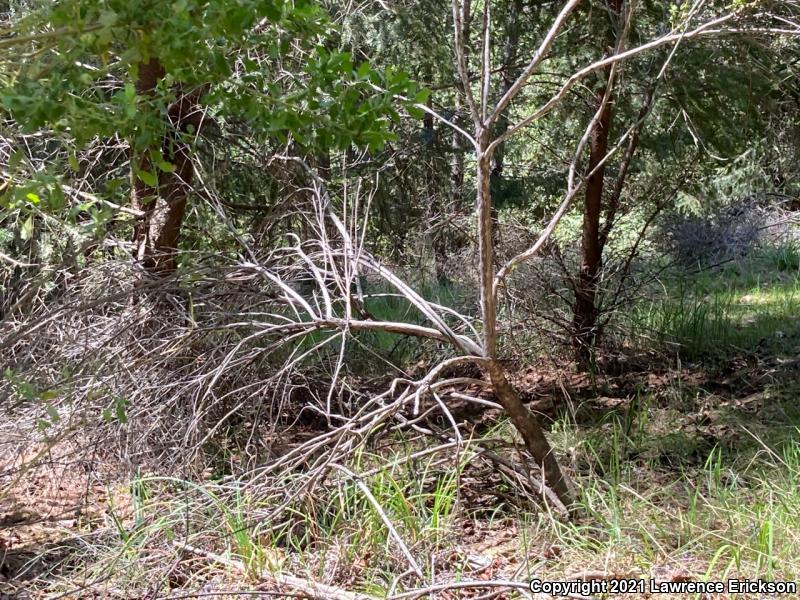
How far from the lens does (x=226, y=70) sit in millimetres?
2607

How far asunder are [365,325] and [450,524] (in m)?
1.06

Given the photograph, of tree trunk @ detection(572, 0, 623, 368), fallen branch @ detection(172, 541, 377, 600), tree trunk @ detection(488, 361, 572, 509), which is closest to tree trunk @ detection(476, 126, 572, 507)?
tree trunk @ detection(488, 361, 572, 509)

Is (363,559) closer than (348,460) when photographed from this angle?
Yes

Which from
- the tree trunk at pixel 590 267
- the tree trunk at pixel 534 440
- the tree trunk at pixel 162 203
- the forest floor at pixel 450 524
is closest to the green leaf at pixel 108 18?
the forest floor at pixel 450 524

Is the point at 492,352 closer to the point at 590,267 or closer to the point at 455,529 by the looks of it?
the point at 455,529

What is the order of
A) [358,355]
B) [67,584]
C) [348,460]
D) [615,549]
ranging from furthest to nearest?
[358,355] → [348,460] → [67,584] → [615,549]

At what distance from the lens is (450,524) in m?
3.93

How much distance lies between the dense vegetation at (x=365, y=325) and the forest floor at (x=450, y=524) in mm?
24

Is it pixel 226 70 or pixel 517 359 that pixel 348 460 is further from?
pixel 517 359

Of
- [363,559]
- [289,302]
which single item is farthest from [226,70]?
[363,559]

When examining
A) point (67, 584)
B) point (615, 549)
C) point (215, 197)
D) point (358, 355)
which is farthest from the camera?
A: point (358, 355)

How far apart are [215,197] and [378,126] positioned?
2.22m

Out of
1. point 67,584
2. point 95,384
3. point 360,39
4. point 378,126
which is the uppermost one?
point 360,39

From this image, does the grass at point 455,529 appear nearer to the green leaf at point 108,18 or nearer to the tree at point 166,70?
the tree at point 166,70
